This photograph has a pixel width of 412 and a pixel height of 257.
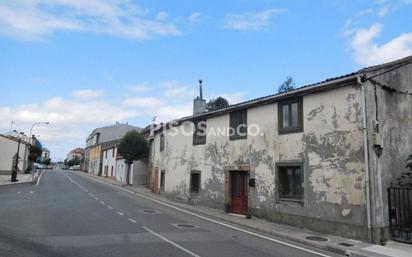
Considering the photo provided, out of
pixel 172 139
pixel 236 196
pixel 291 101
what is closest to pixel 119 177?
pixel 172 139

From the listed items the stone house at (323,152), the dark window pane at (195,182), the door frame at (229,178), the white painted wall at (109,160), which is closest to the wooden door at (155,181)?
the dark window pane at (195,182)

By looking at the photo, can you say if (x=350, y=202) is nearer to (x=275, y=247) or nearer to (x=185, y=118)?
(x=275, y=247)

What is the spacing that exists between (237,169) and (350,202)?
627 centimetres

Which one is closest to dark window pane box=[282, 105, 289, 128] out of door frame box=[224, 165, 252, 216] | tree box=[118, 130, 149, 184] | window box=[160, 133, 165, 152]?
door frame box=[224, 165, 252, 216]

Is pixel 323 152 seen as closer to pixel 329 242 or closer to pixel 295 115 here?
pixel 295 115

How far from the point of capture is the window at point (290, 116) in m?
14.2

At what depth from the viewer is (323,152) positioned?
12.9 meters

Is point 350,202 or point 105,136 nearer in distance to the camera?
point 350,202

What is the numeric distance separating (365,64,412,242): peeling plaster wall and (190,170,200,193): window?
10707 millimetres

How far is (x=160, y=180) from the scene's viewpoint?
87.3 feet

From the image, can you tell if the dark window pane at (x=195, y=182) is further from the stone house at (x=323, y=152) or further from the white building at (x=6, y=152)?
the white building at (x=6, y=152)

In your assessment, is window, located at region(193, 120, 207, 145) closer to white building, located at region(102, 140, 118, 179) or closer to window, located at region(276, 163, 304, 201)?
window, located at region(276, 163, 304, 201)

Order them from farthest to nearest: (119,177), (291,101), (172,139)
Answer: (119,177) → (172,139) → (291,101)

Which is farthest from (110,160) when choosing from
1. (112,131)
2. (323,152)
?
(323,152)
